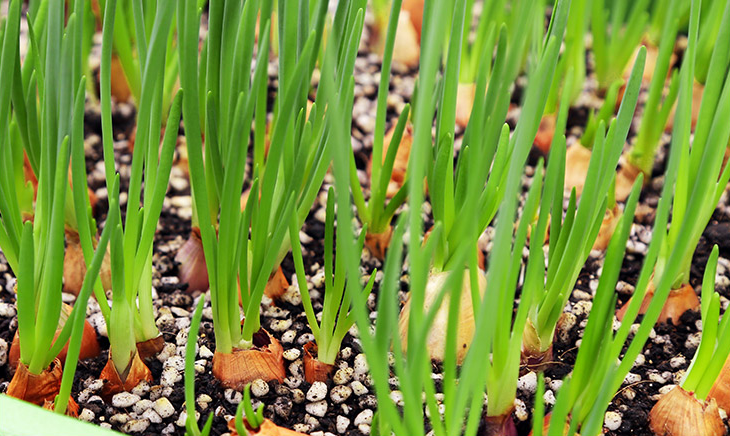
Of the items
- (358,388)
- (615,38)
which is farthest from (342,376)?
(615,38)

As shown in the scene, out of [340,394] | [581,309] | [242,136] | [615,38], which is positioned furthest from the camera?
[615,38]

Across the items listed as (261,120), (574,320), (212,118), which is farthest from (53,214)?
(574,320)

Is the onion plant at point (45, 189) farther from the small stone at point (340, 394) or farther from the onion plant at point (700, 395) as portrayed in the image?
the onion plant at point (700, 395)

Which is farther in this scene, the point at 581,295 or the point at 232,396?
the point at 581,295

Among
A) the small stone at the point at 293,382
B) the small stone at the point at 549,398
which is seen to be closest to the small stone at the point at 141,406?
the small stone at the point at 293,382

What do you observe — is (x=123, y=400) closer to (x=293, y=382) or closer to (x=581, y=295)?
(x=293, y=382)

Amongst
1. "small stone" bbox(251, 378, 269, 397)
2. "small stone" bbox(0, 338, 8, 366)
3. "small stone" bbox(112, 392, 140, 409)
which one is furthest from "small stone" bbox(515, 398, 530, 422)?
"small stone" bbox(0, 338, 8, 366)

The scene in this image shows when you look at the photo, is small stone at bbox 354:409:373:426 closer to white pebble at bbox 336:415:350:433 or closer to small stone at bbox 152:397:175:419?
white pebble at bbox 336:415:350:433
